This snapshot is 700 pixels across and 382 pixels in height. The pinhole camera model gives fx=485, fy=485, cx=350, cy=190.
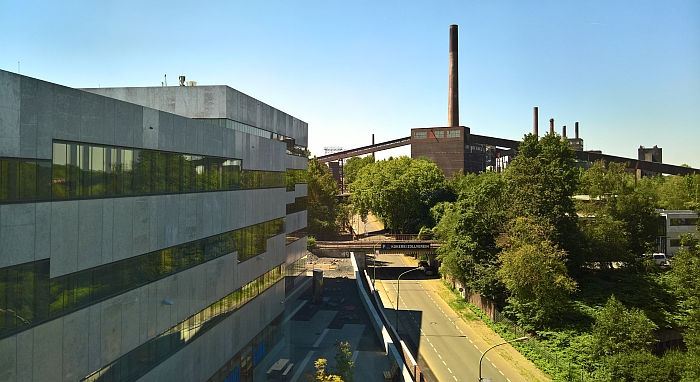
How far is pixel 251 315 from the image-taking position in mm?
30953

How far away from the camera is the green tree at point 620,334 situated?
3298cm

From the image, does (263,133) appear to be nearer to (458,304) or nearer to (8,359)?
(8,359)

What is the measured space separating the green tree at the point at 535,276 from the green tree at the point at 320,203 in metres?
39.8

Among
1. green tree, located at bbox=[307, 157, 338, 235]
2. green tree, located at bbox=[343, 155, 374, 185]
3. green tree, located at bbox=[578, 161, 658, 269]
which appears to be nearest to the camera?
green tree, located at bbox=[578, 161, 658, 269]

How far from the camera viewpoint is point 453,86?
4129 inches

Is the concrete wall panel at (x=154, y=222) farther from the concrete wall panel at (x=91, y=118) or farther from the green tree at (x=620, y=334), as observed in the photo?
the green tree at (x=620, y=334)

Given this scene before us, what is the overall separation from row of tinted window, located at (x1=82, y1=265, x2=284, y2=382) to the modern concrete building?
0.07 meters

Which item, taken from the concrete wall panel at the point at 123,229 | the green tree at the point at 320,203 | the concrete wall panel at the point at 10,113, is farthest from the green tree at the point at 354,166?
the concrete wall panel at the point at 10,113

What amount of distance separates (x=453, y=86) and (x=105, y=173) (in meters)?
96.0

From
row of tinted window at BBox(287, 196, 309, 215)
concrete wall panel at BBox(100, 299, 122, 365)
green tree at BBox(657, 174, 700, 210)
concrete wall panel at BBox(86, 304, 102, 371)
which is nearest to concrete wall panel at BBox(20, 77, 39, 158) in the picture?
concrete wall panel at BBox(86, 304, 102, 371)

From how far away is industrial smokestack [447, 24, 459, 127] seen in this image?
103500mm

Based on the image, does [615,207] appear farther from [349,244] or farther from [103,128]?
[103,128]

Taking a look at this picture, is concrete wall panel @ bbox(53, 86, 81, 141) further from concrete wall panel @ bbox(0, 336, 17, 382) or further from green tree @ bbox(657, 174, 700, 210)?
green tree @ bbox(657, 174, 700, 210)

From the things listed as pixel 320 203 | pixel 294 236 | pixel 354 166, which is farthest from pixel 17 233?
pixel 354 166
